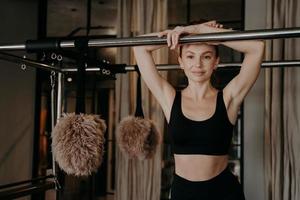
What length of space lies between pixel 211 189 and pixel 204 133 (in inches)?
7.0

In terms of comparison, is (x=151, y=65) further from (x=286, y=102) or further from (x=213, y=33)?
(x=286, y=102)

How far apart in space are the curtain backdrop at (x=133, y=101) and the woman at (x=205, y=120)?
1394 mm

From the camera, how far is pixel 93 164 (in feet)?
3.86

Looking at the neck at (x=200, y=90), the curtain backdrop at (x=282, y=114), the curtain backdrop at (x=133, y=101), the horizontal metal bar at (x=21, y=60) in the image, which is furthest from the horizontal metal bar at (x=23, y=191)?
the curtain backdrop at (x=282, y=114)

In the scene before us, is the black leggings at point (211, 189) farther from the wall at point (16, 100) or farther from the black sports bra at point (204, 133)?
the wall at point (16, 100)

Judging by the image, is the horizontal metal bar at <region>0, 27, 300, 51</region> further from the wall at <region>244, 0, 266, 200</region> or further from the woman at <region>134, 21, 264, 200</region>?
the wall at <region>244, 0, 266, 200</region>

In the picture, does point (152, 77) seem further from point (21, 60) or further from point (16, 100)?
point (16, 100)

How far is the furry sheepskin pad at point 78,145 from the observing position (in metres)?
1.16

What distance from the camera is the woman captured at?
46.1 inches

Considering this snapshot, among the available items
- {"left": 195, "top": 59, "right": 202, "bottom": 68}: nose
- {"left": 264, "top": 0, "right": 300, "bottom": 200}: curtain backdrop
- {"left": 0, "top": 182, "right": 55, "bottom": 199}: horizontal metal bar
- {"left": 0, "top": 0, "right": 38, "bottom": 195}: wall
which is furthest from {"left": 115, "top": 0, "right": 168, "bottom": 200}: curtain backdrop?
{"left": 195, "top": 59, "right": 202, "bottom": 68}: nose

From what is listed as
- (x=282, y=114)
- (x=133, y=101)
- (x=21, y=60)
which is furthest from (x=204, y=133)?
(x=133, y=101)

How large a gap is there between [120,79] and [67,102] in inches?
23.3

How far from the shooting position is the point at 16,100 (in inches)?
120

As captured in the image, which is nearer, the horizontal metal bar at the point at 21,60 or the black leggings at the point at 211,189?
the black leggings at the point at 211,189
